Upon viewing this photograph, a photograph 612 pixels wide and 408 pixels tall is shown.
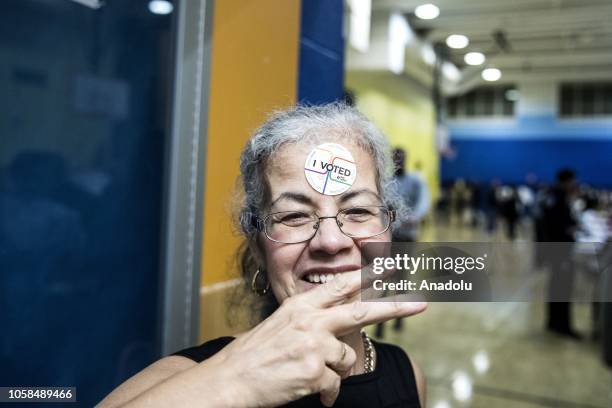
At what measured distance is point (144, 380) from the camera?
828 mm

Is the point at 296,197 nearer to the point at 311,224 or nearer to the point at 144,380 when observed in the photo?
the point at 311,224

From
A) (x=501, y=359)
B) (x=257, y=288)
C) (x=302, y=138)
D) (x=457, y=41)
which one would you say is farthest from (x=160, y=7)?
(x=501, y=359)

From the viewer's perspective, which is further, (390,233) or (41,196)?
(41,196)

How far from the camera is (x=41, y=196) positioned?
113 cm

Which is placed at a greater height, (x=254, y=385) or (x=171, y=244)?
(x=171, y=244)

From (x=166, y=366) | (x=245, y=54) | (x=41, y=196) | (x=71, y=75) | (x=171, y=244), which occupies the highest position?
(x=245, y=54)

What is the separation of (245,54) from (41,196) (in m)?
0.81

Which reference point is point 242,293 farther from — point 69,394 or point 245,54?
point 245,54

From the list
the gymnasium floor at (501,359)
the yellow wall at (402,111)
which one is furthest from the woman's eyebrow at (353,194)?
the yellow wall at (402,111)

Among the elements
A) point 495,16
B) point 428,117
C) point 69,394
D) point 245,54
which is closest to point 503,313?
point 428,117

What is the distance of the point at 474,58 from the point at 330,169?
3.61ft

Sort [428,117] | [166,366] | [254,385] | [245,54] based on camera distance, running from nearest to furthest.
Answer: [254,385], [166,366], [245,54], [428,117]

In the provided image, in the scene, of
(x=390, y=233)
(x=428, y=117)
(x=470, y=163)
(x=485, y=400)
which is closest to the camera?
(x=390, y=233)

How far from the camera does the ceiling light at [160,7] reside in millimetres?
1373
